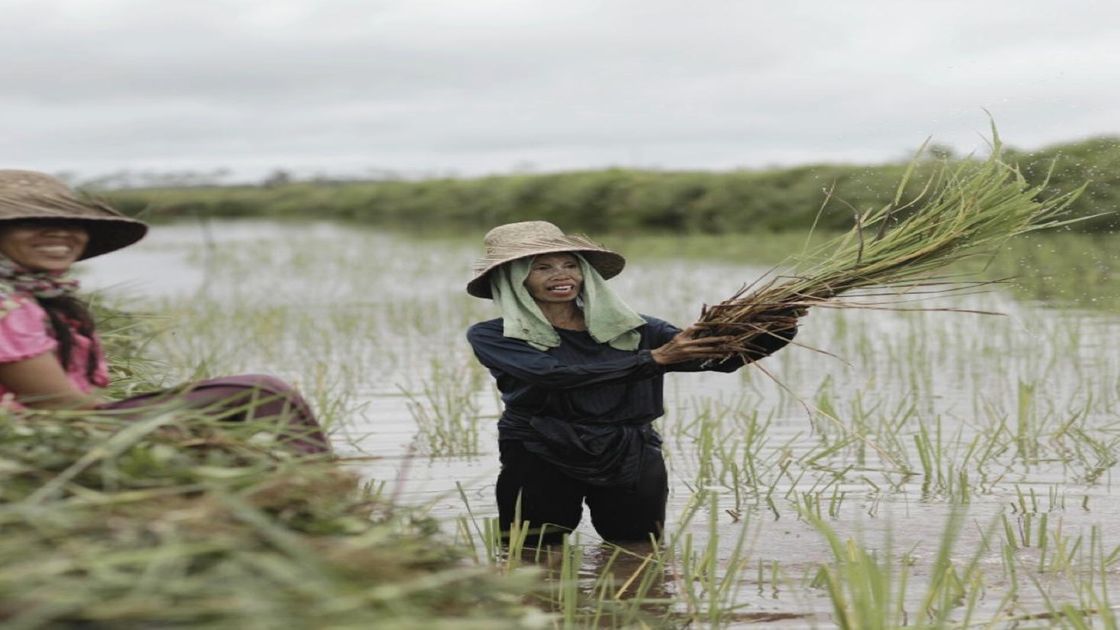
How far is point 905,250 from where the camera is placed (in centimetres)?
363

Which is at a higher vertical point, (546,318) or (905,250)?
(905,250)

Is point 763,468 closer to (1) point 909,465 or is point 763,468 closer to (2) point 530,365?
(1) point 909,465

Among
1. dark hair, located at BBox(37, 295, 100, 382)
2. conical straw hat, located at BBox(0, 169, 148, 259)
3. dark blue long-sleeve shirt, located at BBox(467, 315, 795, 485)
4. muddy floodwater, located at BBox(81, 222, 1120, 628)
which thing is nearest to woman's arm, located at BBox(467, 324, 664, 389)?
dark blue long-sleeve shirt, located at BBox(467, 315, 795, 485)

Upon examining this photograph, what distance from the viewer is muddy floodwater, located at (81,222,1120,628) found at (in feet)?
12.0

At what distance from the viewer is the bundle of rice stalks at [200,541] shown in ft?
5.34

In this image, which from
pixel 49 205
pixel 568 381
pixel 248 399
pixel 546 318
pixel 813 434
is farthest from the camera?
pixel 813 434

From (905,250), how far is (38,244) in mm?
2112

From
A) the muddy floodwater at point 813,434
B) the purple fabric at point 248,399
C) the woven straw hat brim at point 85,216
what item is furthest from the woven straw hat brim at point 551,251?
the purple fabric at point 248,399

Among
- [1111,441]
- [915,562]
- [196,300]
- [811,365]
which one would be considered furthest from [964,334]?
[196,300]

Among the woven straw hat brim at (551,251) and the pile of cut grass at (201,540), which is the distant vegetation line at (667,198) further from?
the pile of cut grass at (201,540)

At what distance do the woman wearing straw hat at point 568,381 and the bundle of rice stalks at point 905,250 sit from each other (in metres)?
0.15

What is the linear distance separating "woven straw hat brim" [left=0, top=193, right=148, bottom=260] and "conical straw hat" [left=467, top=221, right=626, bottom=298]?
3.38ft

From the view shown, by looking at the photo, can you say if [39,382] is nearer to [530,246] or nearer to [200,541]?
[200,541]

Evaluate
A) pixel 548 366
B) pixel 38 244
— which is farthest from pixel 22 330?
pixel 548 366
